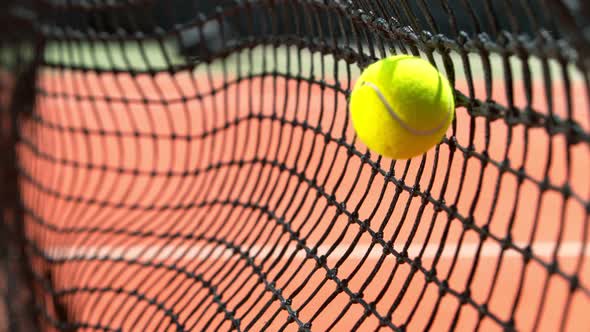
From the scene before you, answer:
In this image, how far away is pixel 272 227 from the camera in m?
2.16

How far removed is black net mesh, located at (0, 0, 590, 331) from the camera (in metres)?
1.08

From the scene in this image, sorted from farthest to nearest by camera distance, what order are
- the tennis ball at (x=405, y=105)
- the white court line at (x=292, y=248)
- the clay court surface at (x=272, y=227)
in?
the white court line at (x=292, y=248), the clay court surface at (x=272, y=227), the tennis ball at (x=405, y=105)

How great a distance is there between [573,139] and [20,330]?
6.11 ft

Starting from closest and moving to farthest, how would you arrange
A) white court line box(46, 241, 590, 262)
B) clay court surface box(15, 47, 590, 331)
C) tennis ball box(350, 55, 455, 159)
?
tennis ball box(350, 55, 455, 159), clay court surface box(15, 47, 590, 331), white court line box(46, 241, 590, 262)

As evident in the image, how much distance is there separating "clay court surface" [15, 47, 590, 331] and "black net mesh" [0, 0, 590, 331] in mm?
10

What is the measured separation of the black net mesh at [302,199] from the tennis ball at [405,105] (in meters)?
0.07

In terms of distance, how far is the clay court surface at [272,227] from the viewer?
1609 millimetres

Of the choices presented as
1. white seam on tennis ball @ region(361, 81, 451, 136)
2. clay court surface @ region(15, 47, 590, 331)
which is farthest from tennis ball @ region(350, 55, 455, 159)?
clay court surface @ region(15, 47, 590, 331)

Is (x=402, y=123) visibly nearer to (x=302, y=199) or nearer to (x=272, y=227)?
(x=302, y=199)

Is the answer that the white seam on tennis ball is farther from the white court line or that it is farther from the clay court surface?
the white court line

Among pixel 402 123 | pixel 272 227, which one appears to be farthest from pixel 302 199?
pixel 402 123

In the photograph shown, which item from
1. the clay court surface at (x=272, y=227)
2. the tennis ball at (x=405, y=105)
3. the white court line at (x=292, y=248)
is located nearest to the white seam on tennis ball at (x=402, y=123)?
the tennis ball at (x=405, y=105)

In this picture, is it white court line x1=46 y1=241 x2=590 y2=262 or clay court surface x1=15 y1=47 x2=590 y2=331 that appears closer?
clay court surface x1=15 y1=47 x2=590 y2=331

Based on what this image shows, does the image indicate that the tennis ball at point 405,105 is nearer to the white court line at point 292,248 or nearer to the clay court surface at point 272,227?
the clay court surface at point 272,227
